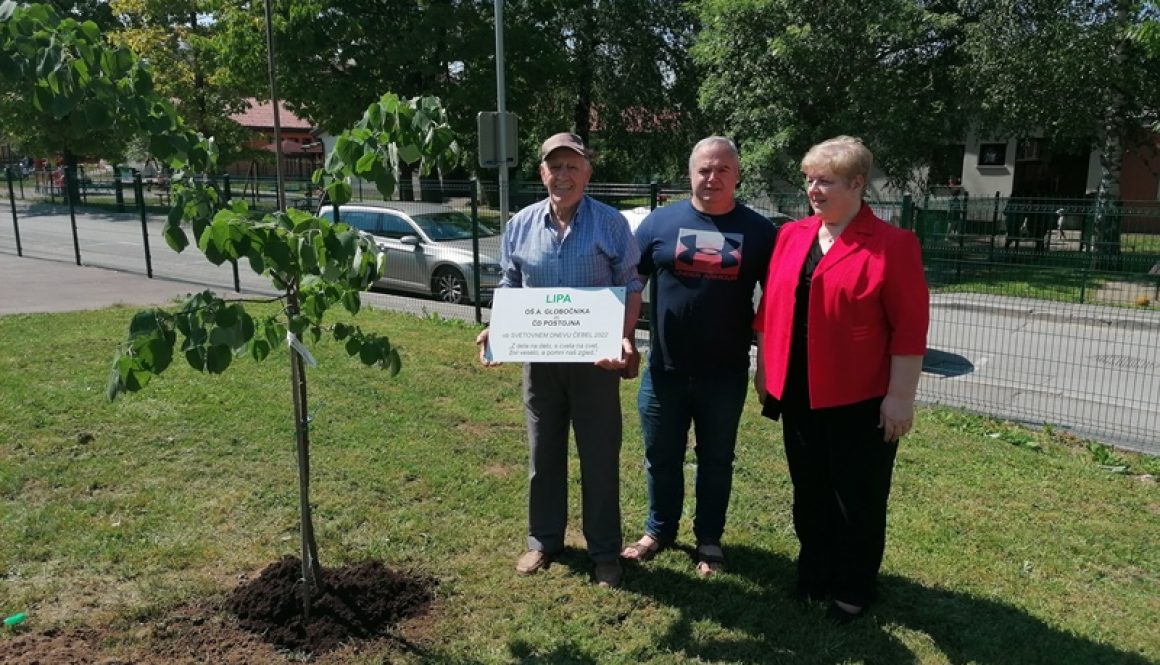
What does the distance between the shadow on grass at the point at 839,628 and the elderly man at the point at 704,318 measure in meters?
0.26

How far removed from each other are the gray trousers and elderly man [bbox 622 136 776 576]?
0.85 ft

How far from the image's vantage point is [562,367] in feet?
→ 11.9

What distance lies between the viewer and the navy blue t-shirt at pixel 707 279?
138 inches

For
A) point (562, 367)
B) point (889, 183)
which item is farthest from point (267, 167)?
point (562, 367)

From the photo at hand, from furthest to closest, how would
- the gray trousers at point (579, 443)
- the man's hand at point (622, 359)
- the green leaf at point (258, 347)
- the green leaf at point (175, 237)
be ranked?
the gray trousers at point (579, 443)
the man's hand at point (622, 359)
the green leaf at point (258, 347)
the green leaf at point (175, 237)

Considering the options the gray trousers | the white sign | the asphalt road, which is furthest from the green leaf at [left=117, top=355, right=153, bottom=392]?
the asphalt road

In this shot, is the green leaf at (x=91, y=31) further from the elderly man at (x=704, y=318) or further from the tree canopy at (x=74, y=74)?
the elderly man at (x=704, y=318)

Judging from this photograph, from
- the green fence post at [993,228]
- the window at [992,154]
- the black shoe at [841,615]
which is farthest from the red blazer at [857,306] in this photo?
the window at [992,154]

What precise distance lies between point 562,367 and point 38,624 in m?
2.36

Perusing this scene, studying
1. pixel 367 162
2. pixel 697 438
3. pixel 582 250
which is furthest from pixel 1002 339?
pixel 367 162

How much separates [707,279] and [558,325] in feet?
2.17

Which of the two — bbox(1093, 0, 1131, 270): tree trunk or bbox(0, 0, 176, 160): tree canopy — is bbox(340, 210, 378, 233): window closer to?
bbox(1093, 0, 1131, 270): tree trunk

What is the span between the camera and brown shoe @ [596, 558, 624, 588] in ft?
12.3

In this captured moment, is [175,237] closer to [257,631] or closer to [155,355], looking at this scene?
[155,355]
